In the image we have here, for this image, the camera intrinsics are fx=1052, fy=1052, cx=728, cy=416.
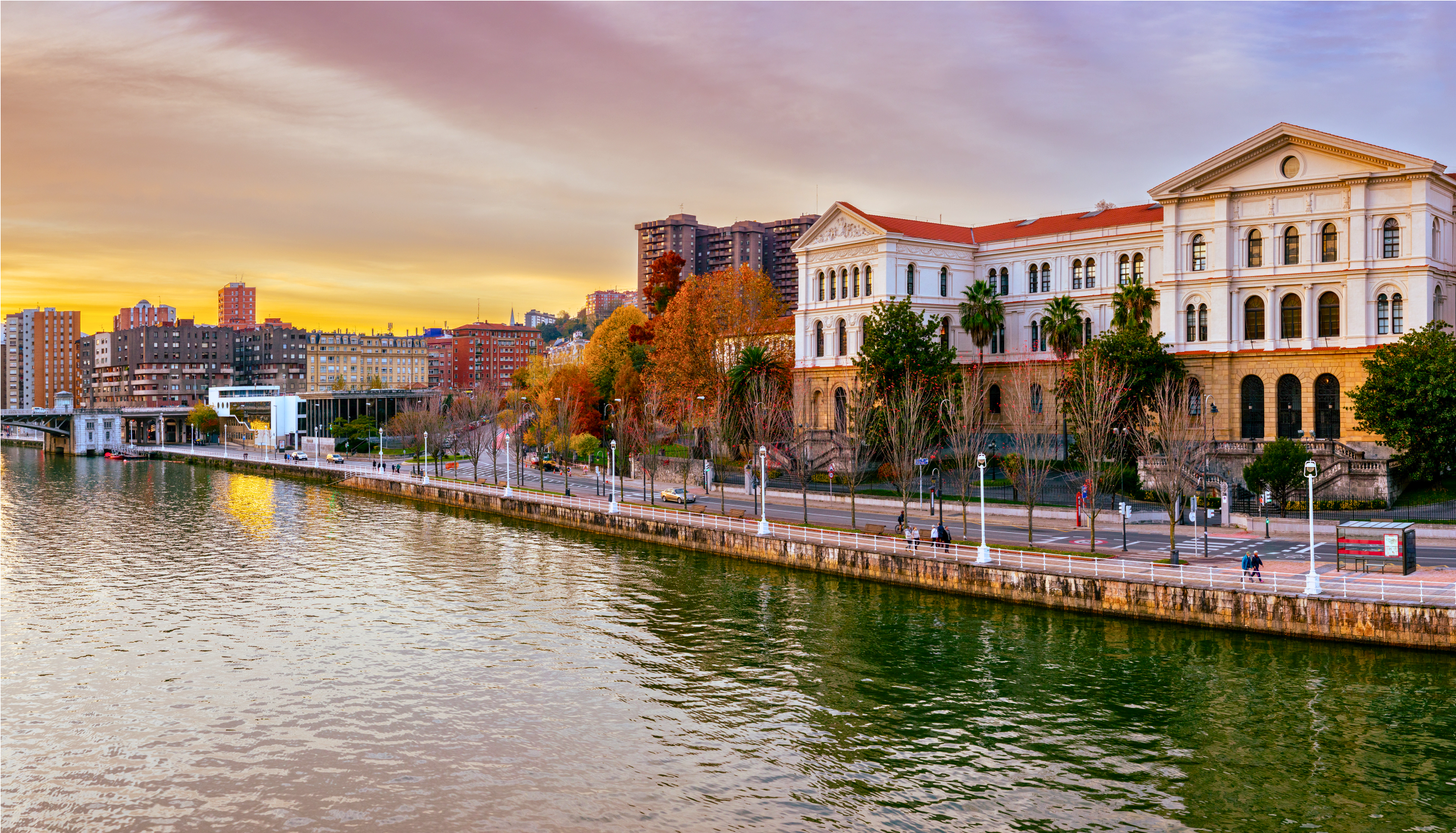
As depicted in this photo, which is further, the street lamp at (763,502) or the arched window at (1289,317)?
the arched window at (1289,317)

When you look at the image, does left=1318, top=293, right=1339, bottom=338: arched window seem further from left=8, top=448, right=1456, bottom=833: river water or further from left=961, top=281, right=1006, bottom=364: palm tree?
left=8, top=448, right=1456, bottom=833: river water

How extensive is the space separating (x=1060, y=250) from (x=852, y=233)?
1538cm

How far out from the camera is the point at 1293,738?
80.5 feet

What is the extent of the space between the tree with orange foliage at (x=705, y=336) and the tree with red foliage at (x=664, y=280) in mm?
9838

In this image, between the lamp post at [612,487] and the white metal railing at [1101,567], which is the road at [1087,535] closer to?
the white metal railing at [1101,567]

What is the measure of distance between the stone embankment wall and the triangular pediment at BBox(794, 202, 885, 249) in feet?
109

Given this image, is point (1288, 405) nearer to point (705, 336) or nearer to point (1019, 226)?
point (1019, 226)

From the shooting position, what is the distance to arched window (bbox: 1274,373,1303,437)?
62.7 metres

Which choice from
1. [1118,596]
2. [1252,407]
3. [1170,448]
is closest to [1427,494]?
[1252,407]

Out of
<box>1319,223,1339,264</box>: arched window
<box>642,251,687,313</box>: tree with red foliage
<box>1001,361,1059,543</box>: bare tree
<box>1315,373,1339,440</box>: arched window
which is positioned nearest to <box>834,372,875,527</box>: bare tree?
<box>1001,361,1059,543</box>: bare tree

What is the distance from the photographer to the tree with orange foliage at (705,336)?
82500 millimetres

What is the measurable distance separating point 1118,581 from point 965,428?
16300 mm

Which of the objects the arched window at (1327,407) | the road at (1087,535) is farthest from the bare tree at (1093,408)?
the arched window at (1327,407)

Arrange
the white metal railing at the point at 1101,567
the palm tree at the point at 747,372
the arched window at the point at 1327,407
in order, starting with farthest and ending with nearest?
the palm tree at the point at 747,372, the arched window at the point at 1327,407, the white metal railing at the point at 1101,567
